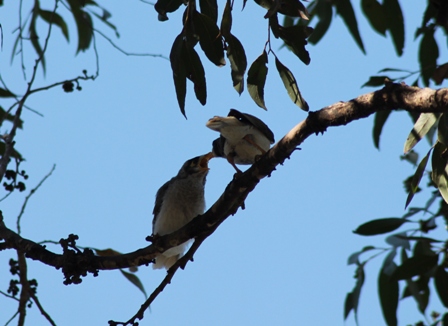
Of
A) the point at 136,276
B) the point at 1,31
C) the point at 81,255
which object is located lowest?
the point at 81,255

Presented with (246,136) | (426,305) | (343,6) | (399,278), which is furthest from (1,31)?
(426,305)

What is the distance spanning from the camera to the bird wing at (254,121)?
3.55 m

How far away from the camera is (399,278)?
3141 mm

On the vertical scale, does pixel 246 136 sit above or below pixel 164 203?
below

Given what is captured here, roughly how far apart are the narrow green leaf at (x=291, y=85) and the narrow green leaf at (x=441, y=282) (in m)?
1.39

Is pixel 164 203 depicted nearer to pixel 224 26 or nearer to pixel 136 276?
pixel 136 276

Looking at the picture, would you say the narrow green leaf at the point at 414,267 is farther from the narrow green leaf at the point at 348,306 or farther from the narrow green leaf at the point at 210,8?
the narrow green leaf at the point at 210,8

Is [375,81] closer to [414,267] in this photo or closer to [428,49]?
[428,49]

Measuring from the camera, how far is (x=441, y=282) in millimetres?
3336

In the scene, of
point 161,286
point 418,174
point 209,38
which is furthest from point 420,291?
point 209,38

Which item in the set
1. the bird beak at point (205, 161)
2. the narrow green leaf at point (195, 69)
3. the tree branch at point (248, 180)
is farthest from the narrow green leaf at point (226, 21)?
the bird beak at point (205, 161)

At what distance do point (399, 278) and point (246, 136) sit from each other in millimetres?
1140

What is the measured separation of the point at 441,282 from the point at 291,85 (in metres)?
1.49

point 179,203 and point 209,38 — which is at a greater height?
point 179,203
